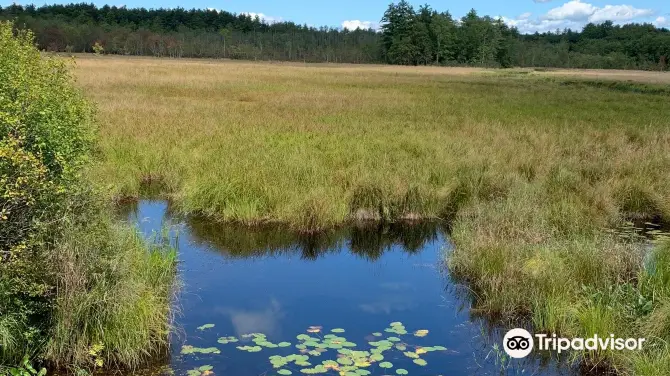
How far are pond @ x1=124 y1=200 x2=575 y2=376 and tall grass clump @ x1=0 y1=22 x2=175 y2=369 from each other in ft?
2.06

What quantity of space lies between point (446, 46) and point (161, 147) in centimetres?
11219

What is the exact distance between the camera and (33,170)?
5.67m

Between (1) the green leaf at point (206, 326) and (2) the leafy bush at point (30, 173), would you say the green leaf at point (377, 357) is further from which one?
(2) the leafy bush at point (30, 173)

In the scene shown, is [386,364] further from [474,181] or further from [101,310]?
[474,181]

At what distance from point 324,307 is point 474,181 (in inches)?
245

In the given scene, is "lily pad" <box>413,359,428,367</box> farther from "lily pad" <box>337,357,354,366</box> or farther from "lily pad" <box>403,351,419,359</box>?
"lily pad" <box>337,357,354,366</box>

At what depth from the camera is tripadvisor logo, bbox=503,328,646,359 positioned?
6164mm

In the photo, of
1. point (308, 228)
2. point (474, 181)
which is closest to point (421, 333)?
point (308, 228)

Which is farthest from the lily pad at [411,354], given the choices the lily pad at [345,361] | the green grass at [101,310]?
the green grass at [101,310]

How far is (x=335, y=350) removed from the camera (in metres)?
6.55

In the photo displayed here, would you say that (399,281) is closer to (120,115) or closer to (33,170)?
(33,170)

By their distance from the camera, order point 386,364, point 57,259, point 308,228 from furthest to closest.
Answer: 1. point 308,228
2. point 386,364
3. point 57,259

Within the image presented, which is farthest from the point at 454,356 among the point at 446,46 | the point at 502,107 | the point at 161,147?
the point at 446,46

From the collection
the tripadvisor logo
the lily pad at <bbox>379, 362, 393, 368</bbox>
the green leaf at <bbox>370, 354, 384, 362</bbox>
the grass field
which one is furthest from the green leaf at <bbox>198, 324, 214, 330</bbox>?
the tripadvisor logo
